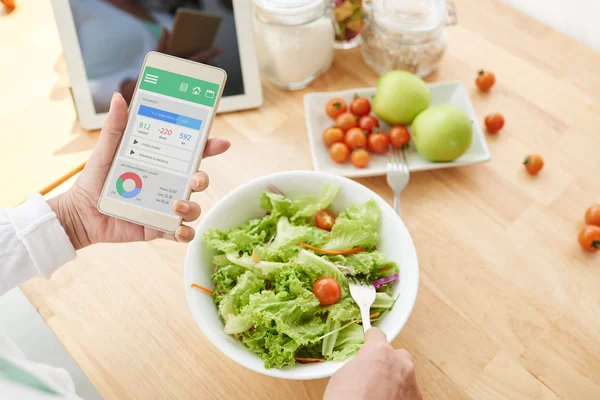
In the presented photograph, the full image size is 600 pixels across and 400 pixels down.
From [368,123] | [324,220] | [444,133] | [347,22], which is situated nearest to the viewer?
[324,220]

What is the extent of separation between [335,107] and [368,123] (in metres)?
0.08

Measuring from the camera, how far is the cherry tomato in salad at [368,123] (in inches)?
46.6

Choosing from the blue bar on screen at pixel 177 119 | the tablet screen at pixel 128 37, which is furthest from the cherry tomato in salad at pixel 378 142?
the blue bar on screen at pixel 177 119

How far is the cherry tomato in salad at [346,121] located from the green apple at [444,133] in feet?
0.47

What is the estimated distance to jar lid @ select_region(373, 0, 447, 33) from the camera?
3.99 feet

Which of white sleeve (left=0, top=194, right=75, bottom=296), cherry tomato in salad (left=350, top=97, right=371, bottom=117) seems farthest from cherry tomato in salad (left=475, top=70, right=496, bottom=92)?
white sleeve (left=0, top=194, right=75, bottom=296)

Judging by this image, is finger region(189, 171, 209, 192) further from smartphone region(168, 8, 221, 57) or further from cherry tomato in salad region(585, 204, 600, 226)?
cherry tomato in salad region(585, 204, 600, 226)

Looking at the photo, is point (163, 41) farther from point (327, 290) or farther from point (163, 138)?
point (327, 290)

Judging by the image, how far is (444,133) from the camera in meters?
1.08

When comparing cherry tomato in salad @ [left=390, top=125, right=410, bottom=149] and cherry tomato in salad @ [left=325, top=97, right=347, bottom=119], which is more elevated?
cherry tomato in salad @ [left=325, top=97, right=347, bottom=119]

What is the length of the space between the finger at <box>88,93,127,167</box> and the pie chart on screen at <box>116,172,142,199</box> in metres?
0.05

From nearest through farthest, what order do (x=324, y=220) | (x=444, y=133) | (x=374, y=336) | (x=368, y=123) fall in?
(x=374, y=336) < (x=324, y=220) < (x=444, y=133) < (x=368, y=123)

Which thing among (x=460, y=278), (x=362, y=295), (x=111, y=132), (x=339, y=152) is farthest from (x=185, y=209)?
(x=460, y=278)

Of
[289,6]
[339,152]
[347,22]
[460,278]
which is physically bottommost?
[460,278]
